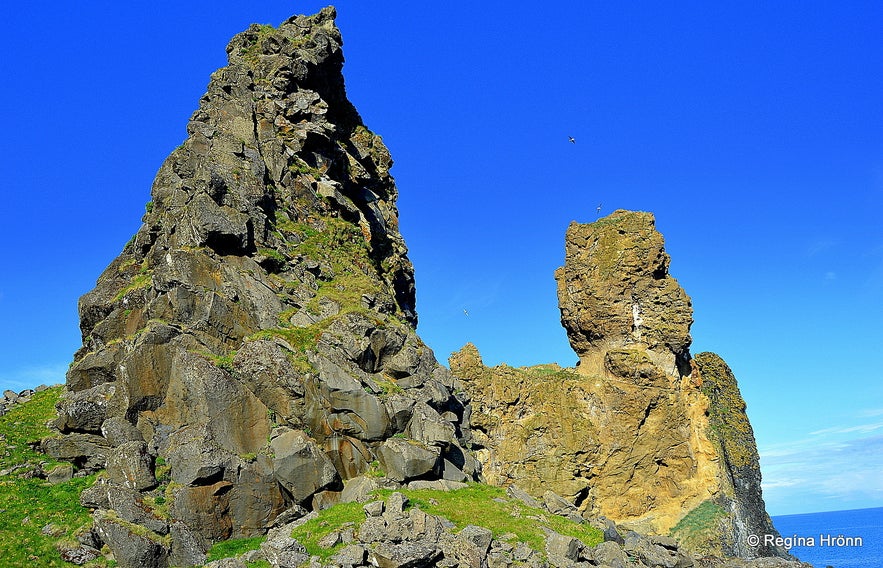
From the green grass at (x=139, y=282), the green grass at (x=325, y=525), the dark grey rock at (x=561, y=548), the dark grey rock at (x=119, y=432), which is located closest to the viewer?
the green grass at (x=325, y=525)

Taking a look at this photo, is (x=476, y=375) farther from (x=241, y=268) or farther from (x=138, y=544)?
(x=138, y=544)

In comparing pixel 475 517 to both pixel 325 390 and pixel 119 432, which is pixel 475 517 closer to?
pixel 325 390

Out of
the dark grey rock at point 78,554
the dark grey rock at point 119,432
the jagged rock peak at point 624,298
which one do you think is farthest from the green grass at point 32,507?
the jagged rock peak at point 624,298

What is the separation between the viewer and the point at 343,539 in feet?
81.1

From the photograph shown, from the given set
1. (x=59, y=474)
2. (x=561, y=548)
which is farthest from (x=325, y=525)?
(x=59, y=474)

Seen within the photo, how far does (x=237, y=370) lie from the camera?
3038 cm

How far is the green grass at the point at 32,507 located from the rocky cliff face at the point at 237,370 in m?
1.08

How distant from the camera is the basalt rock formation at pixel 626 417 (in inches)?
2291

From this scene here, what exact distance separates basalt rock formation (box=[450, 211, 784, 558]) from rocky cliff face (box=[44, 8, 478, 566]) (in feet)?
72.0

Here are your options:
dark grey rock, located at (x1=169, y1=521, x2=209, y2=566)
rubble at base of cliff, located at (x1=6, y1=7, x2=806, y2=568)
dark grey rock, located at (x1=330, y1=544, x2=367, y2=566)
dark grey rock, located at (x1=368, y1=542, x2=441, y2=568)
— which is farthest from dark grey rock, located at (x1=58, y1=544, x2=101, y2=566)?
dark grey rock, located at (x1=368, y1=542, x2=441, y2=568)

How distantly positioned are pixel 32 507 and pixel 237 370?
9.26 metres

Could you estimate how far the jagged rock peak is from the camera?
60031 mm

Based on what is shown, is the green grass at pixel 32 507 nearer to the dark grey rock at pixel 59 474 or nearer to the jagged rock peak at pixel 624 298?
the dark grey rock at pixel 59 474

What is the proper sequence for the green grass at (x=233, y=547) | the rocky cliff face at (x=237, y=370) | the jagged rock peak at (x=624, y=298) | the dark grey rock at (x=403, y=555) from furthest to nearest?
the jagged rock peak at (x=624, y=298), the rocky cliff face at (x=237, y=370), the green grass at (x=233, y=547), the dark grey rock at (x=403, y=555)
